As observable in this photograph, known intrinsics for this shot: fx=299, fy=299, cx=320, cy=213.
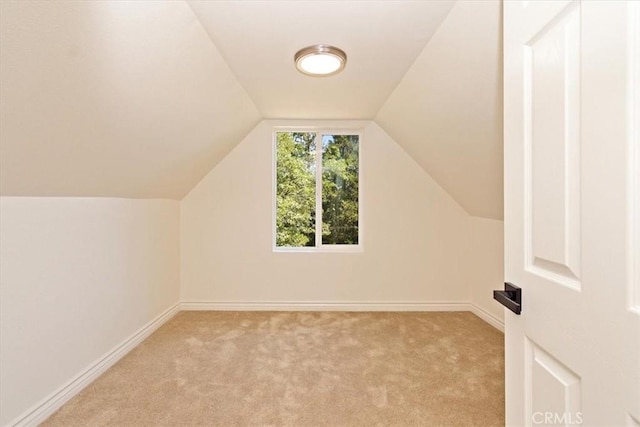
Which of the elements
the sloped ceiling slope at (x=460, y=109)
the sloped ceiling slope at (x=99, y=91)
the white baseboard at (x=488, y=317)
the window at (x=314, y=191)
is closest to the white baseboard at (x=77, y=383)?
the sloped ceiling slope at (x=99, y=91)

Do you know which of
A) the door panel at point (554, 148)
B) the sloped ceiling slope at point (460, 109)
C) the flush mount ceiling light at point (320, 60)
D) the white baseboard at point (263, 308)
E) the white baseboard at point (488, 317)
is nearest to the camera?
the door panel at point (554, 148)

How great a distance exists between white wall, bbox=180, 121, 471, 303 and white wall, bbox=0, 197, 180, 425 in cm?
67

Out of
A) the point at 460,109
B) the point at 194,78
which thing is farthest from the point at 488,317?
the point at 194,78

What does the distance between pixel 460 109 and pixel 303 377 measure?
2.01 meters

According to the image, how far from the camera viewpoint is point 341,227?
340cm

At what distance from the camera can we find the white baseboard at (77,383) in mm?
1519

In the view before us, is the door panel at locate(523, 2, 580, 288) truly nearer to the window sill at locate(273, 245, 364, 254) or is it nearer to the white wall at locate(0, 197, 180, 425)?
the white wall at locate(0, 197, 180, 425)

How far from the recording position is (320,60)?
71.6 inches

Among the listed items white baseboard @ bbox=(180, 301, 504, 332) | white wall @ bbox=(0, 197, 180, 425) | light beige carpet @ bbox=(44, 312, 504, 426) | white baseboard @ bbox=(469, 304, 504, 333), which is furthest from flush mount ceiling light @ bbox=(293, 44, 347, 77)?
white baseboard @ bbox=(469, 304, 504, 333)

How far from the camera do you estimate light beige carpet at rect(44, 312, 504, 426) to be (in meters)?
1.62

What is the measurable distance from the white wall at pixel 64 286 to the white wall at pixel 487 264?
10.4 feet
